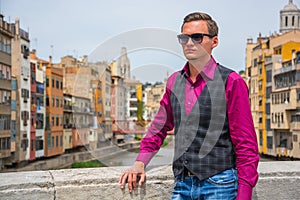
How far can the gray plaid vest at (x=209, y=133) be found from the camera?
1264mm

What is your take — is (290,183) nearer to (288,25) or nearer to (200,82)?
(200,82)

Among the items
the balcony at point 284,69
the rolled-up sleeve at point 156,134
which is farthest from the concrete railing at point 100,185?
the balcony at point 284,69

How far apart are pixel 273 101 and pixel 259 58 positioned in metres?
3.20

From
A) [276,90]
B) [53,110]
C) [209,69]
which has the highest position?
[276,90]

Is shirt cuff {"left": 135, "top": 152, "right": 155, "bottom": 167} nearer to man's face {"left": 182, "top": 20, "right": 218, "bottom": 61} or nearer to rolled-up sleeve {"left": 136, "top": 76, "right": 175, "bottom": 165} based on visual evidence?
rolled-up sleeve {"left": 136, "top": 76, "right": 175, "bottom": 165}

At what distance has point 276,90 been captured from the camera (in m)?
22.1

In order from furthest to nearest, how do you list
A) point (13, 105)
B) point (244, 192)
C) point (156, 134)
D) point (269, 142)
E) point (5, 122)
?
point (269, 142), point (13, 105), point (5, 122), point (156, 134), point (244, 192)

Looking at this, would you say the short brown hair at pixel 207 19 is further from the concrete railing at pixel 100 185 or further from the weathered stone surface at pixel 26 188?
the weathered stone surface at pixel 26 188

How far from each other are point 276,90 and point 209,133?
21.6 m

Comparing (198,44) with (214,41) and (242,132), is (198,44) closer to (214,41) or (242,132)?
(214,41)

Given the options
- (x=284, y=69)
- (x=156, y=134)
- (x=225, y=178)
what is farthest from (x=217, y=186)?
(x=284, y=69)

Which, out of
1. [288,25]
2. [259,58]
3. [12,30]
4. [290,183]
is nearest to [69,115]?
[12,30]

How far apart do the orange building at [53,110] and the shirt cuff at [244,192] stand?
2243 centimetres

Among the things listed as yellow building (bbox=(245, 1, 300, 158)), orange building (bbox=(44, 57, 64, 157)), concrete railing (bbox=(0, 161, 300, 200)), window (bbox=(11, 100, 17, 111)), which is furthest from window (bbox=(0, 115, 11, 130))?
concrete railing (bbox=(0, 161, 300, 200))
